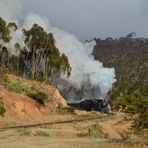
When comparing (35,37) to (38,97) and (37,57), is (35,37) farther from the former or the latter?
(38,97)

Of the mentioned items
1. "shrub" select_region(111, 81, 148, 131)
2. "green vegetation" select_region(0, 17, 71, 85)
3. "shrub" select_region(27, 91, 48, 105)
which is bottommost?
"shrub" select_region(111, 81, 148, 131)

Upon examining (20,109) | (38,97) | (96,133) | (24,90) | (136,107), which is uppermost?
(24,90)

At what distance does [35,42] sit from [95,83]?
5732 cm

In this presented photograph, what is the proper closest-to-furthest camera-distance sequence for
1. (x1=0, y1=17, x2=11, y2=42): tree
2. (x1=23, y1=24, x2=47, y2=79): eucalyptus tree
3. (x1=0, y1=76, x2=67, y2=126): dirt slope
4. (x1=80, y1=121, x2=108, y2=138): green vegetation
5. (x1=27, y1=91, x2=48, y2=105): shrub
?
1. (x1=80, y1=121, x2=108, y2=138): green vegetation
2. (x1=0, y1=76, x2=67, y2=126): dirt slope
3. (x1=27, y1=91, x2=48, y2=105): shrub
4. (x1=0, y1=17, x2=11, y2=42): tree
5. (x1=23, y1=24, x2=47, y2=79): eucalyptus tree

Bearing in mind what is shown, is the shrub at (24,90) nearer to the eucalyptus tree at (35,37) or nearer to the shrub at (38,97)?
the shrub at (38,97)

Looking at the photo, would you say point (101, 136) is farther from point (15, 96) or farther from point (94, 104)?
point (94, 104)

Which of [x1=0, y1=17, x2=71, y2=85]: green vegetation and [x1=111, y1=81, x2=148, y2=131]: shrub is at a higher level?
[x1=0, y1=17, x2=71, y2=85]: green vegetation

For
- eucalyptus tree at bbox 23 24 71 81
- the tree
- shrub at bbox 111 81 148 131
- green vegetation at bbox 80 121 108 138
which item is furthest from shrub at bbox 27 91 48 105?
shrub at bbox 111 81 148 131

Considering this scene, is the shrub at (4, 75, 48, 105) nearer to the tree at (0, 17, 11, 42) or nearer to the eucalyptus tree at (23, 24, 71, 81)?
the tree at (0, 17, 11, 42)

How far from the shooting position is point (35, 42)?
3861 inches

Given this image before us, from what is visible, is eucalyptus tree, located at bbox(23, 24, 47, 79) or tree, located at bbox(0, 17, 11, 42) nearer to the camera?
tree, located at bbox(0, 17, 11, 42)

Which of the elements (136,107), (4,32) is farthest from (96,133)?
(4,32)

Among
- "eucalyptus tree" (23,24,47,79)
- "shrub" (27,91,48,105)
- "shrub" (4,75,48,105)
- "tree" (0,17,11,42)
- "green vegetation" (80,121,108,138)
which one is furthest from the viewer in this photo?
"eucalyptus tree" (23,24,47,79)

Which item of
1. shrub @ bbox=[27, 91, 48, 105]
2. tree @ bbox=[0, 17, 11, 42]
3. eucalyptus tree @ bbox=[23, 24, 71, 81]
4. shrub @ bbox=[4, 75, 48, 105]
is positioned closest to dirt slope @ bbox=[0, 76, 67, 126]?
shrub @ bbox=[27, 91, 48, 105]
